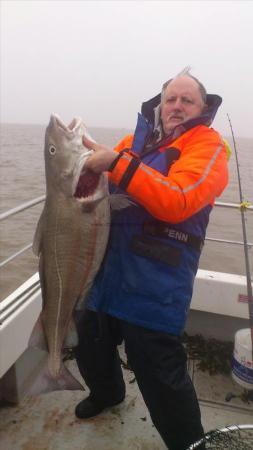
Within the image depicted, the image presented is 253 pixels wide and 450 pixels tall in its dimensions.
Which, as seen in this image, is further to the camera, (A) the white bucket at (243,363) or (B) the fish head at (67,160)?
(A) the white bucket at (243,363)

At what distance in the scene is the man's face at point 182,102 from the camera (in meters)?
2.58

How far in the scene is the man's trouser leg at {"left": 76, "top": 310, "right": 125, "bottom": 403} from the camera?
2842 mm

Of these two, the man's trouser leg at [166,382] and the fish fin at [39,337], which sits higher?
the fish fin at [39,337]

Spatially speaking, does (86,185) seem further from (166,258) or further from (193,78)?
(193,78)

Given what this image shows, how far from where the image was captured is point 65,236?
89.8 inches

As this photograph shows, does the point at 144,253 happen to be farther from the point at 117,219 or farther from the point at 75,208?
the point at 75,208

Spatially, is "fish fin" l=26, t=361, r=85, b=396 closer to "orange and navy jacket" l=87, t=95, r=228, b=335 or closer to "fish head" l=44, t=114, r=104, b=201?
"orange and navy jacket" l=87, t=95, r=228, b=335

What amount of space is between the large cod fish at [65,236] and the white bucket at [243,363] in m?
1.75

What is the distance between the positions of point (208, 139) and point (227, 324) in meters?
2.57

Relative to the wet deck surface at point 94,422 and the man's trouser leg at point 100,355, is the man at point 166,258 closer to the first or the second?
the man's trouser leg at point 100,355

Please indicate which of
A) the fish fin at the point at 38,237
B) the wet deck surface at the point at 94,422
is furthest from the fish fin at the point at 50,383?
the wet deck surface at the point at 94,422

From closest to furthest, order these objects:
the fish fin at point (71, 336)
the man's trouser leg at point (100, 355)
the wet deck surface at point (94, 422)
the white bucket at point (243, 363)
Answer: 1. the fish fin at point (71, 336)
2. the man's trouser leg at point (100, 355)
3. the wet deck surface at point (94, 422)
4. the white bucket at point (243, 363)

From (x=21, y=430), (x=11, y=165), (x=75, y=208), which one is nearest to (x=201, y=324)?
(x=21, y=430)

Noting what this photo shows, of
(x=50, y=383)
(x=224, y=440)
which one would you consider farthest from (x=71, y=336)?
(x=224, y=440)
